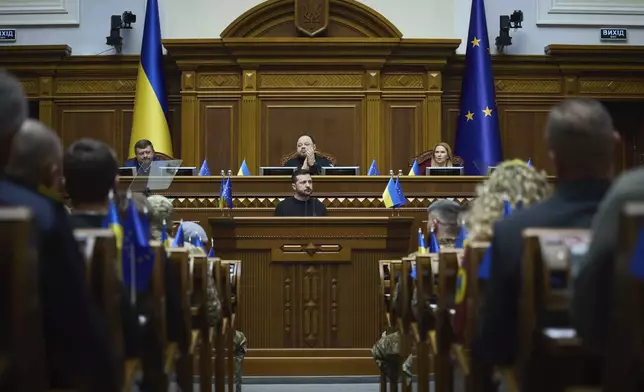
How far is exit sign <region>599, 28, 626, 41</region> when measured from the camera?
11.9m

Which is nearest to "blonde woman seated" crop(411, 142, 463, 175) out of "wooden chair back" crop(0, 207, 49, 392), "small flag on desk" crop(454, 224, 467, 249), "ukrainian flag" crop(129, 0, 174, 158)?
"ukrainian flag" crop(129, 0, 174, 158)

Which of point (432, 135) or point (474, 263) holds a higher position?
point (432, 135)

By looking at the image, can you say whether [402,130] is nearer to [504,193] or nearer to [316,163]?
[316,163]

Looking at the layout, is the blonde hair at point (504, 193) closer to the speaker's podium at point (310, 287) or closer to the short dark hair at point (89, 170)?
the short dark hair at point (89, 170)

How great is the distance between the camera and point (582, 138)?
2732 mm

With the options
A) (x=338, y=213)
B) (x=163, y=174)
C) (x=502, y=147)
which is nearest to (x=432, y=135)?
(x=502, y=147)

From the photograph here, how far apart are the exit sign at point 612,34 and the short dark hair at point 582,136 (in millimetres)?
9713

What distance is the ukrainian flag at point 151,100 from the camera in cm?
1127

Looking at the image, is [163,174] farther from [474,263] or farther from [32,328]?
[32,328]

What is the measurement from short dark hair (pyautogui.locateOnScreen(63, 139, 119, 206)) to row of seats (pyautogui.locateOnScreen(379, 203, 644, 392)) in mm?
1258

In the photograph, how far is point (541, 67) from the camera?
11750 millimetres

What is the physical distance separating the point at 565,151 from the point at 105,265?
134 cm

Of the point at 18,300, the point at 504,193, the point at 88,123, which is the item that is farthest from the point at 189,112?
the point at 18,300

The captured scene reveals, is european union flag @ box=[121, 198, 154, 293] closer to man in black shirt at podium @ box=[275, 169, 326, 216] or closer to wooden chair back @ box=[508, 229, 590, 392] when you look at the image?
wooden chair back @ box=[508, 229, 590, 392]
